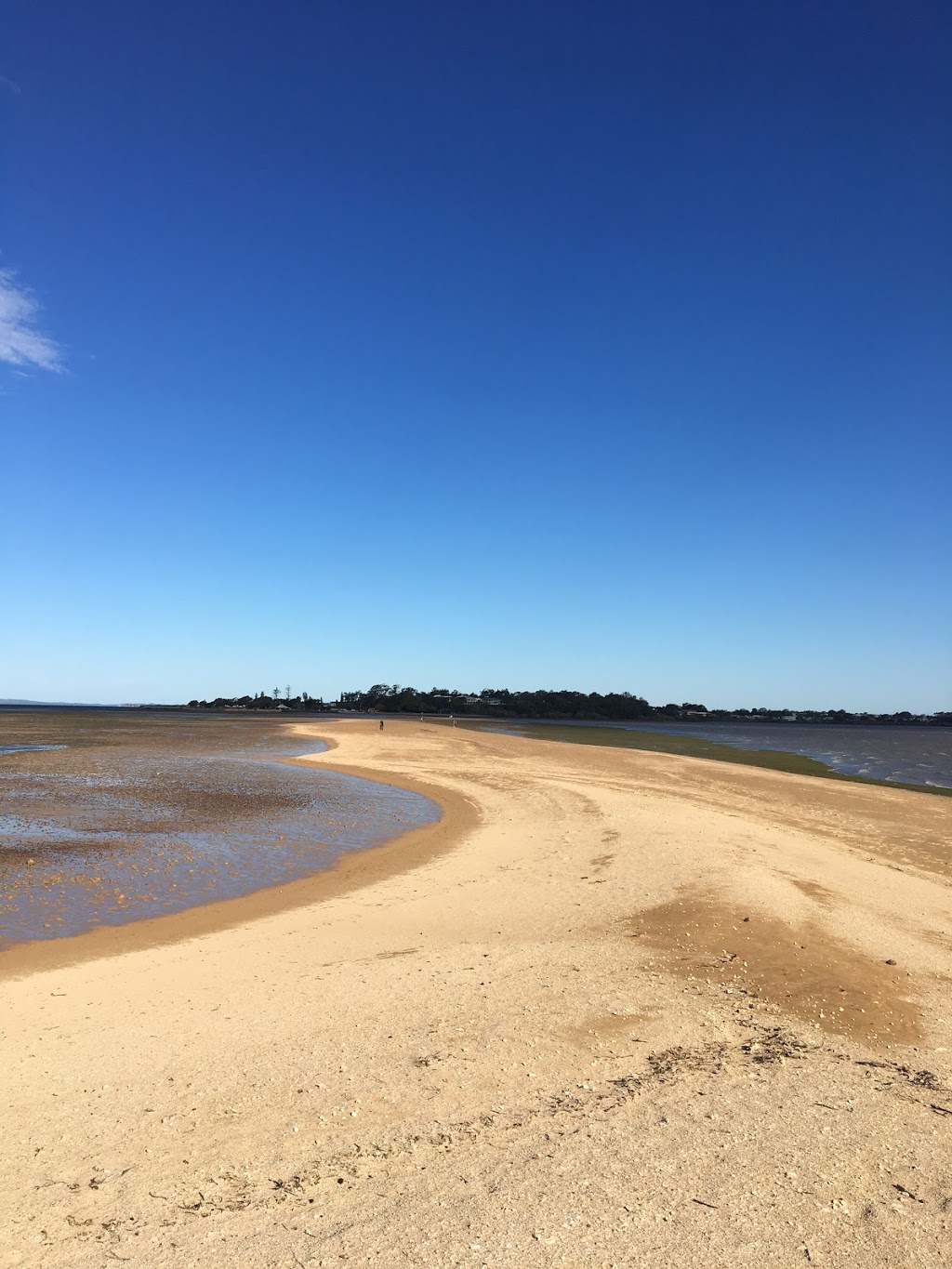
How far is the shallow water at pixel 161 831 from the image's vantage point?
11227 millimetres

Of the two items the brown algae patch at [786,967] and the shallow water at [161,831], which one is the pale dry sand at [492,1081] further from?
the shallow water at [161,831]

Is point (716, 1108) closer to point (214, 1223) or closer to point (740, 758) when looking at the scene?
point (214, 1223)

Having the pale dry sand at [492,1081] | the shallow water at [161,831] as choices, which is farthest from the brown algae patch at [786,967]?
the shallow water at [161,831]

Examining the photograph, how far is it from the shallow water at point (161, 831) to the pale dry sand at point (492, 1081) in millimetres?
1520

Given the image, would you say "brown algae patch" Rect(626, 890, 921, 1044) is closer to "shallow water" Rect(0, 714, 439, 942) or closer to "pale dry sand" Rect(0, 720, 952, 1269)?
"pale dry sand" Rect(0, 720, 952, 1269)

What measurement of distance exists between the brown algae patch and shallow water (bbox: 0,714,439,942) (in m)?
6.63

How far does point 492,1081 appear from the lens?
5.61m

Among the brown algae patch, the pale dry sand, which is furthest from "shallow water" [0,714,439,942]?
the brown algae patch

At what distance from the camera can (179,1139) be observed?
479cm

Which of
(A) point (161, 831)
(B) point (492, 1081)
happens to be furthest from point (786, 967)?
(A) point (161, 831)

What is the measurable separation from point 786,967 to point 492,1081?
4.35 m

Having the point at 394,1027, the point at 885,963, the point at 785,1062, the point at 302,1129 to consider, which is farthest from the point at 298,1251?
the point at 885,963

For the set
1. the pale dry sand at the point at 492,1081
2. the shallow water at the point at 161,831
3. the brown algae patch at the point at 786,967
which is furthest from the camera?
the shallow water at the point at 161,831

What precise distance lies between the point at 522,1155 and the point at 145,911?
25.8 feet
